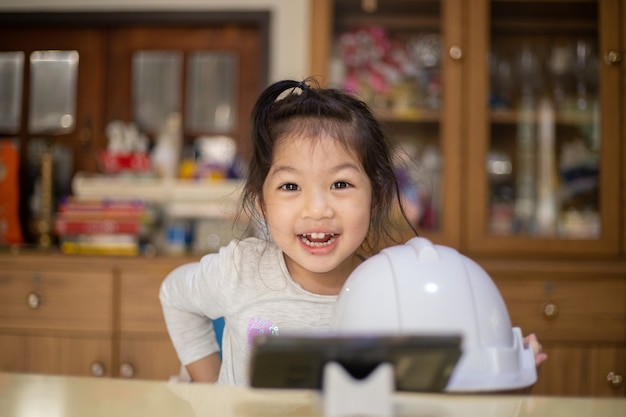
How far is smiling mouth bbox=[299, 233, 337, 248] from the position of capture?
0.98m

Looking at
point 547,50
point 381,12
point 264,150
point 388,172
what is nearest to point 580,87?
point 547,50

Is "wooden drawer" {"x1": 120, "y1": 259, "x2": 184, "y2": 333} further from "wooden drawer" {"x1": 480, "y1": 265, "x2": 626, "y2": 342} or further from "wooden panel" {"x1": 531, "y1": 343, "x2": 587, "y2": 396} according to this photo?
"wooden panel" {"x1": 531, "y1": 343, "x2": 587, "y2": 396}

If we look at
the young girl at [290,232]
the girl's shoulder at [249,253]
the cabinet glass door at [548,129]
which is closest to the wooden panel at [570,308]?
the cabinet glass door at [548,129]

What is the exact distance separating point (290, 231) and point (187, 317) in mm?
293

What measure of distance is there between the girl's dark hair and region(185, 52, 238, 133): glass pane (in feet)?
4.84

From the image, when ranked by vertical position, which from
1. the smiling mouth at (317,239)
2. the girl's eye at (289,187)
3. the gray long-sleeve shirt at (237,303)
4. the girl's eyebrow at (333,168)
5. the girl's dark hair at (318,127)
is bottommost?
the gray long-sleeve shirt at (237,303)

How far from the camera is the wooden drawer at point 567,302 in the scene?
2.05 m

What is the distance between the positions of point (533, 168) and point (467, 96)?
38cm

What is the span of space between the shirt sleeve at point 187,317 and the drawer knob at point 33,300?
1.16 m

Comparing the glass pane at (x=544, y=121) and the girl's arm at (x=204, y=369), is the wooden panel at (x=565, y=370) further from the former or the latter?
the girl's arm at (x=204, y=369)

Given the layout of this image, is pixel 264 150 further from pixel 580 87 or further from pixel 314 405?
pixel 580 87

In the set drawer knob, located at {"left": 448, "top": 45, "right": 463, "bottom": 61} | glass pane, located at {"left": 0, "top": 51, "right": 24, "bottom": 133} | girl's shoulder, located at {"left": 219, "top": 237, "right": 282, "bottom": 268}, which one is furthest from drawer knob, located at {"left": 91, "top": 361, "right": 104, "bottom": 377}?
drawer knob, located at {"left": 448, "top": 45, "right": 463, "bottom": 61}

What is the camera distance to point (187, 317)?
1.15 metres

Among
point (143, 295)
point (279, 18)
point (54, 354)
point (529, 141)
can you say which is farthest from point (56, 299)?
point (529, 141)
